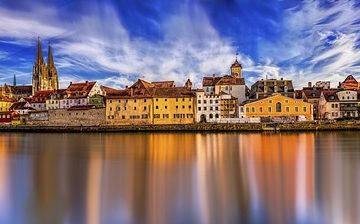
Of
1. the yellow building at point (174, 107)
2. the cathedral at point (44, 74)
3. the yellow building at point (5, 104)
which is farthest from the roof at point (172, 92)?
the cathedral at point (44, 74)

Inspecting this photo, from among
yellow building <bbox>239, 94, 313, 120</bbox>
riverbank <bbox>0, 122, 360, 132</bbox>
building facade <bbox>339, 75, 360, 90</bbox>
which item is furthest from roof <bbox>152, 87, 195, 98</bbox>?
building facade <bbox>339, 75, 360, 90</bbox>

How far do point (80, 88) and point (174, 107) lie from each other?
75.3 feet

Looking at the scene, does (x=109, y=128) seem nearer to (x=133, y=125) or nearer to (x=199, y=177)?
(x=133, y=125)

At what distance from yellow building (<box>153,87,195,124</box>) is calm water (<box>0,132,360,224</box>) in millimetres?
35877

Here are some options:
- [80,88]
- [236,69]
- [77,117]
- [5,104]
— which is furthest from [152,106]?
[5,104]

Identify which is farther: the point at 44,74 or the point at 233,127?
the point at 44,74

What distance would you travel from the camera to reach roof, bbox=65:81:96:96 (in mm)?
73250

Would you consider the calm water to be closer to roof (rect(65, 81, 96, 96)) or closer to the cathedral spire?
roof (rect(65, 81, 96, 96))

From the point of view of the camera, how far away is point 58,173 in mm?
20047

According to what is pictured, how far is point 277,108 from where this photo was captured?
2397 inches

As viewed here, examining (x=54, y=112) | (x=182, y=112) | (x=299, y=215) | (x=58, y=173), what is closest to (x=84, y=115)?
(x=54, y=112)

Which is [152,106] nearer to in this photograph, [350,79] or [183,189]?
[350,79]

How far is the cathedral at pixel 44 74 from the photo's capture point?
106438 mm

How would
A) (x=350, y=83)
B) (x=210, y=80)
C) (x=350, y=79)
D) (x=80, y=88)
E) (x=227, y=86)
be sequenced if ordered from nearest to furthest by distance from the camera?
(x=227, y=86) < (x=210, y=80) < (x=80, y=88) < (x=350, y=83) < (x=350, y=79)
